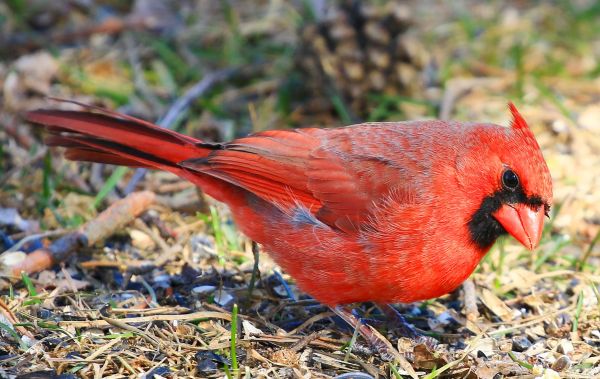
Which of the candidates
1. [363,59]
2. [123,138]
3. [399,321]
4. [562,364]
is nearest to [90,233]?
[123,138]

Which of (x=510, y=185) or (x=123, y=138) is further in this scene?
(x=123, y=138)

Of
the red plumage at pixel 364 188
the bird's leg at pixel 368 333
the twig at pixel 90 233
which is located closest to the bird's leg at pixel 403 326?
the bird's leg at pixel 368 333

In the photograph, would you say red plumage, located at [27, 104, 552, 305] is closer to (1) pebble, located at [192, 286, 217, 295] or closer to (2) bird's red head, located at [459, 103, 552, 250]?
(2) bird's red head, located at [459, 103, 552, 250]

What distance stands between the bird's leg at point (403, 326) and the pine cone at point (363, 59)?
1.87m

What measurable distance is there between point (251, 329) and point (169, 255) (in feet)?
2.38

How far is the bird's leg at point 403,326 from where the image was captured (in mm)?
3304

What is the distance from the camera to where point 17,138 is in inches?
177

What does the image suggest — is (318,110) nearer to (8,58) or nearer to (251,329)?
(8,58)

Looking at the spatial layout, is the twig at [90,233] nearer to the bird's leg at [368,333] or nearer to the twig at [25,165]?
the twig at [25,165]

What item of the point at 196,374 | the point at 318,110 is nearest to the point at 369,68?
the point at 318,110

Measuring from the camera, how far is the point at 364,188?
3244mm

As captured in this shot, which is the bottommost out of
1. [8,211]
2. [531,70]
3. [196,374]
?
[196,374]

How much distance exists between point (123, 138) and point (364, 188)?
3.30 ft

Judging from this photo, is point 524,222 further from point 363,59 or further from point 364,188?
point 363,59
